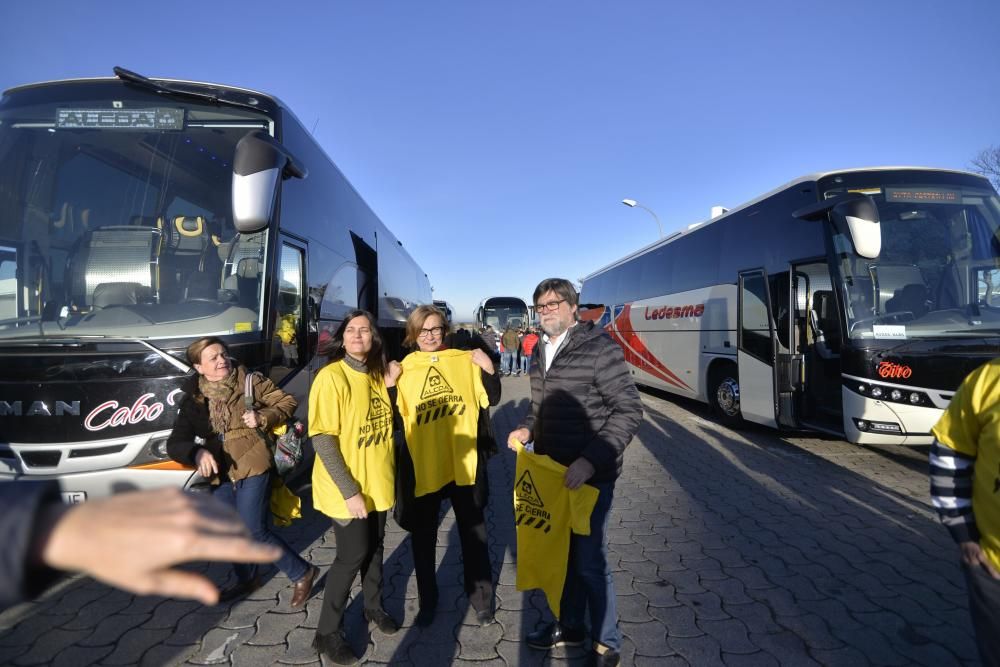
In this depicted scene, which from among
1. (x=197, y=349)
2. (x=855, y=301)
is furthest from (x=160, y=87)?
(x=855, y=301)

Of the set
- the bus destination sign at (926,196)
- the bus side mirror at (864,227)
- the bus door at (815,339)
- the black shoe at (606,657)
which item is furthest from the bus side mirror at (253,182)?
the bus destination sign at (926,196)

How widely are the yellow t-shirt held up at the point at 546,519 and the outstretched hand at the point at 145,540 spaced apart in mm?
1925

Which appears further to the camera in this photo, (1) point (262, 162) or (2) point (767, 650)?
(1) point (262, 162)

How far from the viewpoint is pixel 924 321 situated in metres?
5.74

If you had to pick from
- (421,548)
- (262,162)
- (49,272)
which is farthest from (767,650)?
(49,272)

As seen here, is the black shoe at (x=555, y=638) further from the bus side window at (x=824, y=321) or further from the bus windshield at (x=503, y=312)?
the bus windshield at (x=503, y=312)

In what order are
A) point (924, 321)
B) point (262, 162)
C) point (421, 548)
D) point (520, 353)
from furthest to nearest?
point (520, 353) < point (924, 321) < point (262, 162) < point (421, 548)

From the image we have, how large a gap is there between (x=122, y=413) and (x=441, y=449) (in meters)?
2.23

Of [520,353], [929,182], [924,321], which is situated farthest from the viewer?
[520,353]

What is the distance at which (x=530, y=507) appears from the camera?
2.93 meters

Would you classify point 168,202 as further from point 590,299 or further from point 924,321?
point 590,299

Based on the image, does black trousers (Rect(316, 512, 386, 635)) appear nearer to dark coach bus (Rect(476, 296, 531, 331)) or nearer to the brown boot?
the brown boot

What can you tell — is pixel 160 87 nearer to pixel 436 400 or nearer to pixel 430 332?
pixel 430 332

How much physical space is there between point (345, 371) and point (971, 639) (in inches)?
156
